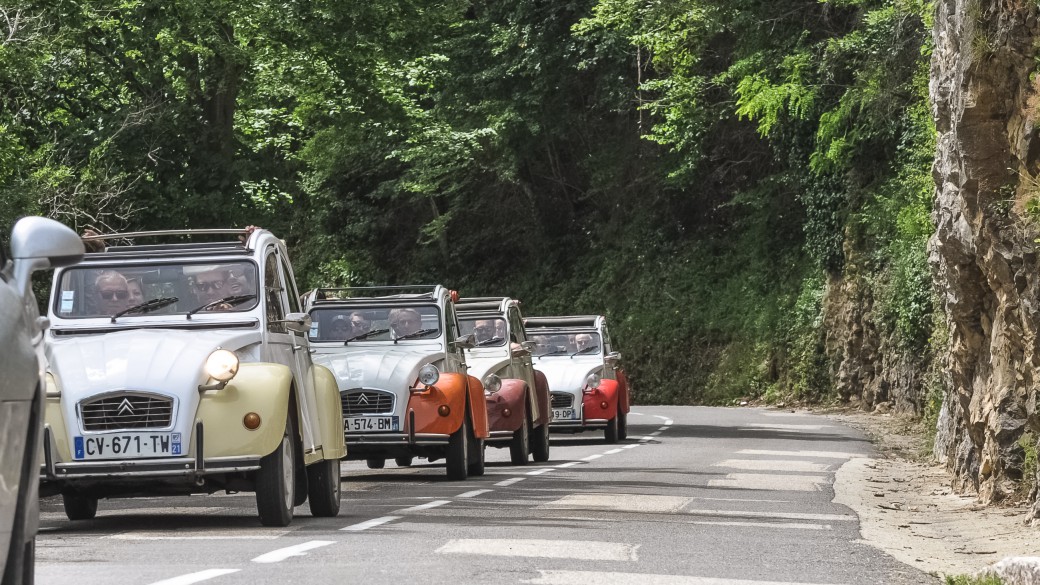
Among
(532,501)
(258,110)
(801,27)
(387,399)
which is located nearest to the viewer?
(532,501)

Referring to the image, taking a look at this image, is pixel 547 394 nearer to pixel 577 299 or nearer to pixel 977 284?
pixel 977 284

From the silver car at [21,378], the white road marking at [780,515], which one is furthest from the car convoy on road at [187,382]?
the silver car at [21,378]

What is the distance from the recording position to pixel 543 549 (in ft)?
34.0

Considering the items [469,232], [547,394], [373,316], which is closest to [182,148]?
[547,394]

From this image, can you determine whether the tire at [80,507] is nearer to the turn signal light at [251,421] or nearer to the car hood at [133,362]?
the car hood at [133,362]

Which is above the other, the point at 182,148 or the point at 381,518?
the point at 182,148

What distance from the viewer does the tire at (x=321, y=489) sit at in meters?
13.3

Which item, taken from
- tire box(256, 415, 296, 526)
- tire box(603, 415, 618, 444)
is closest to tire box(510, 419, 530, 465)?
→ tire box(603, 415, 618, 444)

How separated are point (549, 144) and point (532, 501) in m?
40.3

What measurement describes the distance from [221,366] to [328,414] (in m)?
1.72

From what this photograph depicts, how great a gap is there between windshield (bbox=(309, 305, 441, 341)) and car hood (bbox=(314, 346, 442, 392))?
0.37 m

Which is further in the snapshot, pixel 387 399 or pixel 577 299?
pixel 577 299

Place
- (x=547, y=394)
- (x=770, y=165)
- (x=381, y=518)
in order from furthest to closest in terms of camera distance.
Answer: (x=770, y=165), (x=547, y=394), (x=381, y=518)

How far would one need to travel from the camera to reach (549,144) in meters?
54.8
